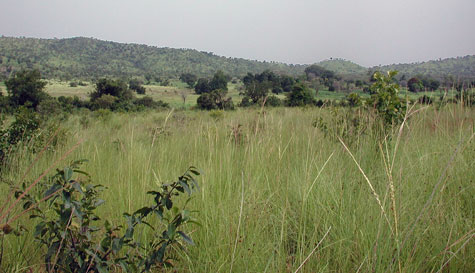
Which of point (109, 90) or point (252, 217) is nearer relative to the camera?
point (252, 217)

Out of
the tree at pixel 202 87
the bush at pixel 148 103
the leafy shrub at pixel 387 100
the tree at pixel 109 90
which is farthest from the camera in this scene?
the tree at pixel 202 87

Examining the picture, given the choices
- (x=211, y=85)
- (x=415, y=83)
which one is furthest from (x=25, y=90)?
(x=415, y=83)

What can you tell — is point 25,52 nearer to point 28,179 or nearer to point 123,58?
point 123,58

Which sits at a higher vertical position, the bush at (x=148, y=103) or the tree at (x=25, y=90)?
the tree at (x=25, y=90)

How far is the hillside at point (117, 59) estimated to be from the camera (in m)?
48.6

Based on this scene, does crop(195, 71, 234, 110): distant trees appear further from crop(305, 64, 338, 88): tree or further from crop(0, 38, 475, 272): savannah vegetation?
crop(0, 38, 475, 272): savannah vegetation

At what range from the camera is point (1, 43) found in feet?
166

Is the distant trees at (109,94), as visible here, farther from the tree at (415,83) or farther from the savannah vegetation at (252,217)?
the tree at (415,83)

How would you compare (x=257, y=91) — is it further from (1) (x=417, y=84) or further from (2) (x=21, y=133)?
(2) (x=21, y=133)

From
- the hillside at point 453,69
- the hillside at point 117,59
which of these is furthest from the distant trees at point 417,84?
the hillside at point 117,59

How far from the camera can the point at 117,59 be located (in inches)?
2434

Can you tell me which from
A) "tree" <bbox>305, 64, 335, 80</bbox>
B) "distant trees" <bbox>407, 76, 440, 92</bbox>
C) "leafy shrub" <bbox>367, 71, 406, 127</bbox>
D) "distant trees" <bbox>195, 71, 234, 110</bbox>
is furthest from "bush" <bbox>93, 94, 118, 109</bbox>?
"leafy shrub" <bbox>367, 71, 406, 127</bbox>

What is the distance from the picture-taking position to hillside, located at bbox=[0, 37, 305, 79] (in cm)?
4862

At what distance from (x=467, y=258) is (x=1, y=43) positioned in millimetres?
62323
